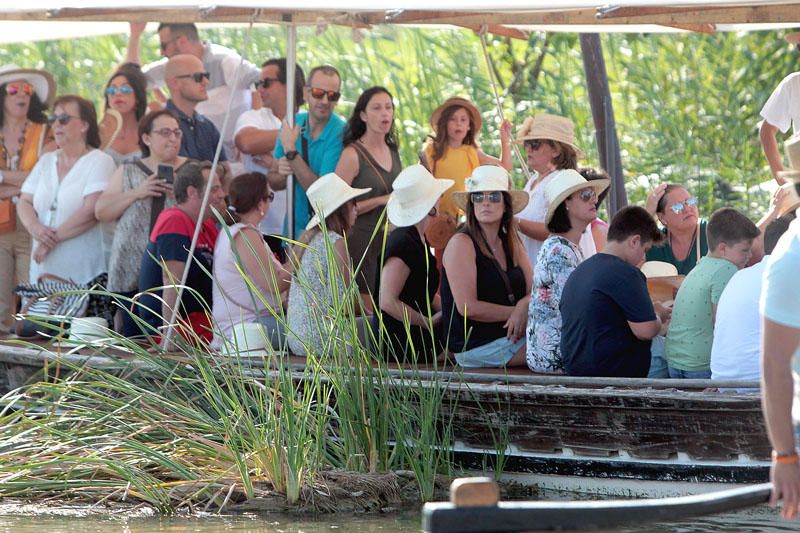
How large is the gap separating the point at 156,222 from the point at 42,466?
2219 millimetres

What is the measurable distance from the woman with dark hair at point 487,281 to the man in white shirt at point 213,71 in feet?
11.1

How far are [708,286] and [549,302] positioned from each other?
83 centimetres

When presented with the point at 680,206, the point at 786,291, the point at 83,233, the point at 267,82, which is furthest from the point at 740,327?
the point at 267,82

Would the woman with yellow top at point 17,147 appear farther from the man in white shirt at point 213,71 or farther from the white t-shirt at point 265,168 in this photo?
the white t-shirt at point 265,168

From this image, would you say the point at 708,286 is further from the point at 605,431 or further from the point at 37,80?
the point at 37,80

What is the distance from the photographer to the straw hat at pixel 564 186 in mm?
7410

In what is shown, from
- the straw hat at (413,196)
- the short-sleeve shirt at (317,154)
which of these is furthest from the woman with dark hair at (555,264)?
the short-sleeve shirt at (317,154)

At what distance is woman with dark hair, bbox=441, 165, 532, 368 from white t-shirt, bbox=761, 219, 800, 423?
3806 millimetres

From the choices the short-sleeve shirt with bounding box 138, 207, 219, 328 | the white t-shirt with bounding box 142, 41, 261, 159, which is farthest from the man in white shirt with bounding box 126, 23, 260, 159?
the short-sleeve shirt with bounding box 138, 207, 219, 328

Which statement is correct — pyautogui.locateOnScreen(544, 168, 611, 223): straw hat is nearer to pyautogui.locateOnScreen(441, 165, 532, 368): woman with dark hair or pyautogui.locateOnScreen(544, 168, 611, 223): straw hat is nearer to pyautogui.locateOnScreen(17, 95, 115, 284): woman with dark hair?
pyautogui.locateOnScreen(441, 165, 532, 368): woman with dark hair

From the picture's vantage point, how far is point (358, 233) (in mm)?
8820

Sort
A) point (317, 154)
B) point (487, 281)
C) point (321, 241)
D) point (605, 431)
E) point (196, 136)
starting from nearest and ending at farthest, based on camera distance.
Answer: point (605, 431) < point (487, 281) < point (321, 241) < point (317, 154) < point (196, 136)

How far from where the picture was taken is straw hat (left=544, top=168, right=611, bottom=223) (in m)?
7.41

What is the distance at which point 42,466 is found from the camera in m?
6.75
